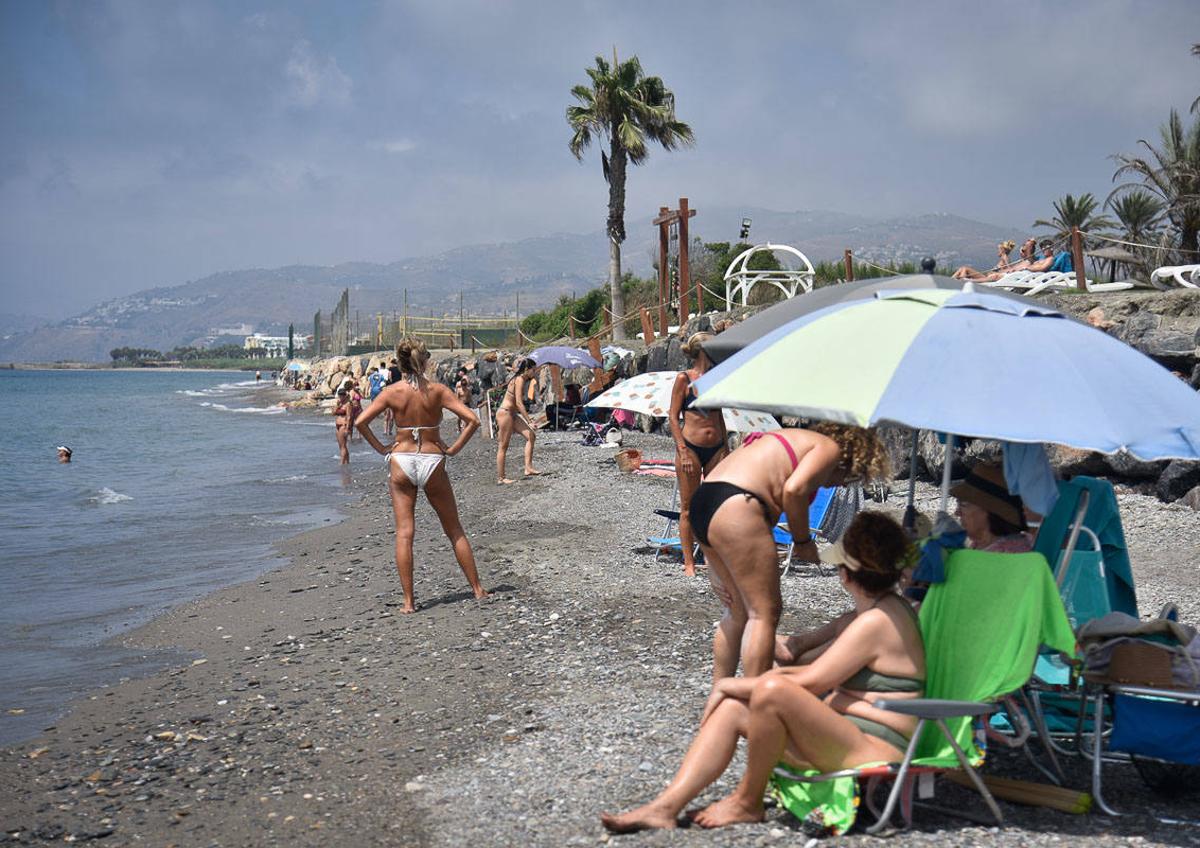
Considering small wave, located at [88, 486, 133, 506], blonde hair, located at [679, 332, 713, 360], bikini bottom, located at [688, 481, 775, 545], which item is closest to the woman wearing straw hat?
bikini bottom, located at [688, 481, 775, 545]

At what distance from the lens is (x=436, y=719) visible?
520 cm

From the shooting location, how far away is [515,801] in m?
4.04

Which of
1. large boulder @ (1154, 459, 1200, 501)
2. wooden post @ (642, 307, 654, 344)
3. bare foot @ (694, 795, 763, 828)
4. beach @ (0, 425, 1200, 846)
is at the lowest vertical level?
beach @ (0, 425, 1200, 846)

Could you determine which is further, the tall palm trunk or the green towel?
the tall palm trunk

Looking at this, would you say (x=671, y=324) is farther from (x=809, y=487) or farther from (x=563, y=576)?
(x=809, y=487)

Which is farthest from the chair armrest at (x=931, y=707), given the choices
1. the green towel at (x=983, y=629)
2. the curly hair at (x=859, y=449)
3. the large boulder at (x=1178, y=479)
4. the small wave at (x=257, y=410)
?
the small wave at (x=257, y=410)

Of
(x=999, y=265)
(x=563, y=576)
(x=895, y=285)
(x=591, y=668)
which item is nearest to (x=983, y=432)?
(x=895, y=285)

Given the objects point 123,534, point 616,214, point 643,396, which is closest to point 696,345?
point 643,396

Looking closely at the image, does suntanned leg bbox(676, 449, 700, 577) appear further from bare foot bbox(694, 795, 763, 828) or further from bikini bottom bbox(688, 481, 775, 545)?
bare foot bbox(694, 795, 763, 828)

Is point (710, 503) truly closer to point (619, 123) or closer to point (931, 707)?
point (931, 707)

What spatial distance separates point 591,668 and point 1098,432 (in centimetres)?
322

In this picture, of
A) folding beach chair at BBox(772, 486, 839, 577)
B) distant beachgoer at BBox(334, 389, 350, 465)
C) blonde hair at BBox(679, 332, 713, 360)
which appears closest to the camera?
blonde hair at BBox(679, 332, 713, 360)

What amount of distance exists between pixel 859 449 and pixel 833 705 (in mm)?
937

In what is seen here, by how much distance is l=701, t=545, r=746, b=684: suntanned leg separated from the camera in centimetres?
405
